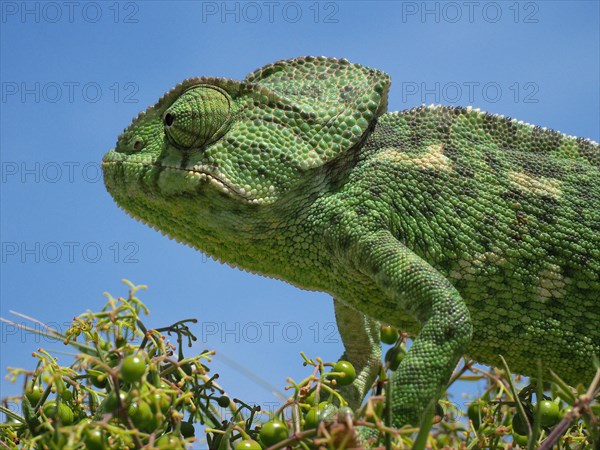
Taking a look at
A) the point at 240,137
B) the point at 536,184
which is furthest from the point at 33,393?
the point at 536,184

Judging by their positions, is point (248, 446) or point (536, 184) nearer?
point (248, 446)

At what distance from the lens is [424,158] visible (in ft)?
11.5

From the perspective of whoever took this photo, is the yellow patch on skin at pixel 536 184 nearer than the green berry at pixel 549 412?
No

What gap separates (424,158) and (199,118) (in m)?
0.92

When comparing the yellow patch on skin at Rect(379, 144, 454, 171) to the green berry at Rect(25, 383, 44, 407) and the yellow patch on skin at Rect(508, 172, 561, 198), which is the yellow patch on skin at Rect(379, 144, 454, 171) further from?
the green berry at Rect(25, 383, 44, 407)

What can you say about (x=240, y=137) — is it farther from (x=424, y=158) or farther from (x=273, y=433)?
(x=273, y=433)

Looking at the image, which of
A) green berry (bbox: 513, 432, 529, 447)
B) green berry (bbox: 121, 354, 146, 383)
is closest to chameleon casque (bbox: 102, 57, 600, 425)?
green berry (bbox: 513, 432, 529, 447)

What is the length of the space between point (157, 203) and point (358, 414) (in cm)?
167

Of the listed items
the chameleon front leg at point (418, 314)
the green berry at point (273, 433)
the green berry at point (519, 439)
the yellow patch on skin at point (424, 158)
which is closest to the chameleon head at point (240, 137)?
the yellow patch on skin at point (424, 158)

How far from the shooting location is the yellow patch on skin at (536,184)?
11.5 feet

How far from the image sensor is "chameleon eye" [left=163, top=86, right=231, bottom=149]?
348cm

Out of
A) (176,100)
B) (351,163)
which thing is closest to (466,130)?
(351,163)

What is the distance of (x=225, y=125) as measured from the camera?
3498 mm

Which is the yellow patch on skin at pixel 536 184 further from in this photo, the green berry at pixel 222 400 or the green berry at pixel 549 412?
the green berry at pixel 222 400
